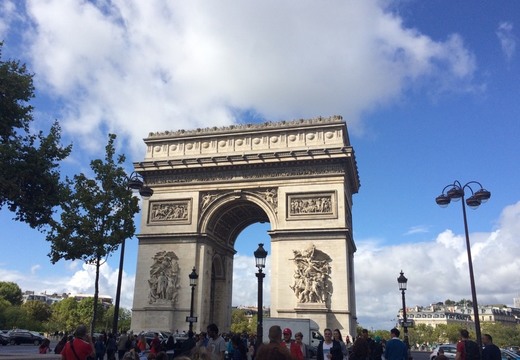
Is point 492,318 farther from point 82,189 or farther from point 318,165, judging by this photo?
point 82,189

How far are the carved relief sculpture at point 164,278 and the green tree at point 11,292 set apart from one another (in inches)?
2516

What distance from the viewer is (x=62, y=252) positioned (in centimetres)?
2108

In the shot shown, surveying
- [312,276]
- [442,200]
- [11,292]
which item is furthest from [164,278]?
Result: [11,292]

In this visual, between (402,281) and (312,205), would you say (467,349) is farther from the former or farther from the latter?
(312,205)

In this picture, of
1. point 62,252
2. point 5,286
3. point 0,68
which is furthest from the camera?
point 5,286

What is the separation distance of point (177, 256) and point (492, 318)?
135 m

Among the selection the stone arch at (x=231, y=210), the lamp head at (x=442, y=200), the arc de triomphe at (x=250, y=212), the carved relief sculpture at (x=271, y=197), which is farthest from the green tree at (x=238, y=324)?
the lamp head at (x=442, y=200)

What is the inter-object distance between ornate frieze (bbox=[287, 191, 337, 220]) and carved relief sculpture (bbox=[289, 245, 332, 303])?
2.07 m

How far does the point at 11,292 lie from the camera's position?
82.1 meters

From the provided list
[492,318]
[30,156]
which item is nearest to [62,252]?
[30,156]

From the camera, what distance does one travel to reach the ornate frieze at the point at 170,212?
30219 millimetres

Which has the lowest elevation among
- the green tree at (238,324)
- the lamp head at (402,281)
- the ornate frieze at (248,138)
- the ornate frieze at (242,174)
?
the green tree at (238,324)

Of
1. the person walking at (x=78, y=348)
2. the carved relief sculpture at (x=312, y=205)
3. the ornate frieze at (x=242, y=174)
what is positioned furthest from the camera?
the ornate frieze at (x=242, y=174)

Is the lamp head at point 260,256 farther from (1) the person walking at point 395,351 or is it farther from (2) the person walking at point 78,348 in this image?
(2) the person walking at point 78,348
